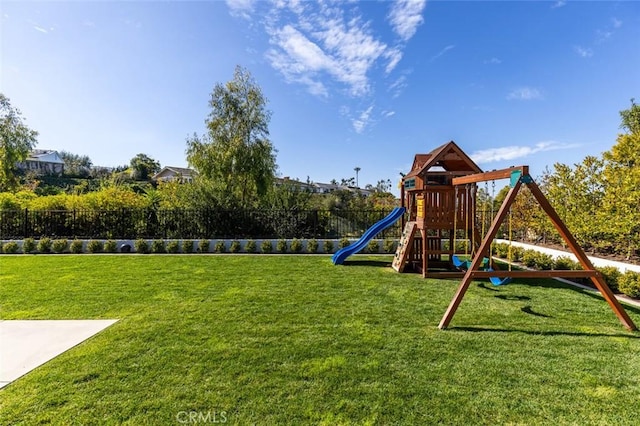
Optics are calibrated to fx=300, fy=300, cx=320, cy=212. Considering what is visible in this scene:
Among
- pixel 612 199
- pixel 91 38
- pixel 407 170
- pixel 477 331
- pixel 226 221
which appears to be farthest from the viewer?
pixel 226 221

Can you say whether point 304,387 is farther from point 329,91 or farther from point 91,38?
point 329,91

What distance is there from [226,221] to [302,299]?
810 cm

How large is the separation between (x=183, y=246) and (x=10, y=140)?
1945 cm

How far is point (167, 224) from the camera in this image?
40.6 feet

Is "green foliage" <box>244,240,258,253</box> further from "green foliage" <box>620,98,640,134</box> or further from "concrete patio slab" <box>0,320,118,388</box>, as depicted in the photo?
"green foliage" <box>620,98,640,134</box>

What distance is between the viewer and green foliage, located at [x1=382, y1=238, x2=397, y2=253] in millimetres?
10820

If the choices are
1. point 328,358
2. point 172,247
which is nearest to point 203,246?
point 172,247

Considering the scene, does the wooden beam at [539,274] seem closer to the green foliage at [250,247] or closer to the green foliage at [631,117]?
the green foliage at [250,247]

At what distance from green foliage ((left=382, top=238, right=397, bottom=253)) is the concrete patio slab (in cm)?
849

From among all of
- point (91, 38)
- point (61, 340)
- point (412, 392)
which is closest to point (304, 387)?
point (412, 392)

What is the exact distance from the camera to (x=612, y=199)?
7.58 m

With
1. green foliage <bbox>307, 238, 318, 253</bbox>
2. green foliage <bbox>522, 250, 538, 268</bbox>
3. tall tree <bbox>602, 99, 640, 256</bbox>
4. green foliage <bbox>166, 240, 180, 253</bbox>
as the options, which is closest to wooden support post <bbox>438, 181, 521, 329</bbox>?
green foliage <bbox>522, 250, 538, 268</bbox>

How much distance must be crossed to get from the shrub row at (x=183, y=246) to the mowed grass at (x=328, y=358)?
484 cm

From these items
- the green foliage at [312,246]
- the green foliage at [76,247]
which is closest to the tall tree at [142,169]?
the green foliage at [76,247]
